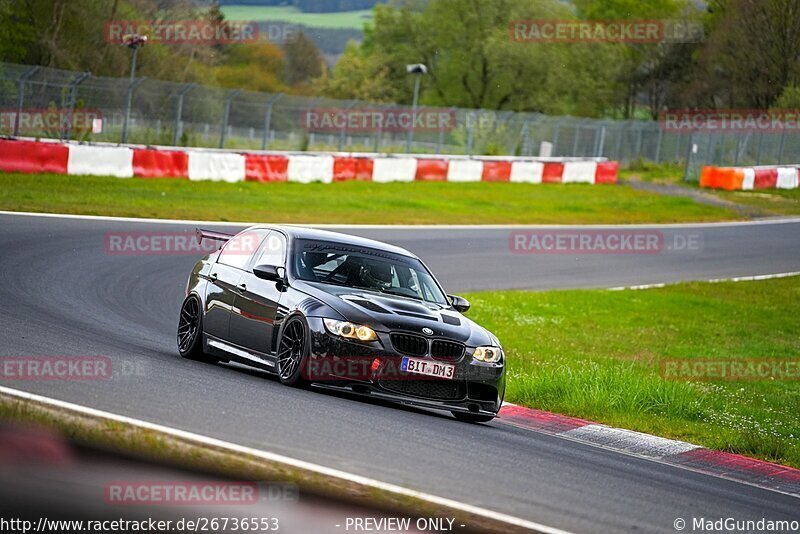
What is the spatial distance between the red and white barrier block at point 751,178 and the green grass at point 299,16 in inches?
4743

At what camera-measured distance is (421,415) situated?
33.0 ft

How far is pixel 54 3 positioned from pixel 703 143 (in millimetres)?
29527

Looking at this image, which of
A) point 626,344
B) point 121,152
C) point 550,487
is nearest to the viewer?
point 550,487

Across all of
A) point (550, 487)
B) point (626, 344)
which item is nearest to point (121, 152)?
point (626, 344)

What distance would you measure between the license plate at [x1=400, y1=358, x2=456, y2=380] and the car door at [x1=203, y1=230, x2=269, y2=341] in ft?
6.94

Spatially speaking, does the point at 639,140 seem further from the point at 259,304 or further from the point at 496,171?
the point at 259,304

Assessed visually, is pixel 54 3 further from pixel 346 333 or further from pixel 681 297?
pixel 346 333

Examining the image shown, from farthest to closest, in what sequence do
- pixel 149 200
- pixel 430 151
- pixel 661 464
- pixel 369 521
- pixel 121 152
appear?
pixel 430 151 < pixel 121 152 < pixel 149 200 < pixel 661 464 < pixel 369 521

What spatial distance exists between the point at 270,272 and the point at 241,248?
1149 millimetres

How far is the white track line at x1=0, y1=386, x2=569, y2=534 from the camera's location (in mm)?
6437

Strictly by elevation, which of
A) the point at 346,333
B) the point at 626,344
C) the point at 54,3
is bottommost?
the point at 626,344

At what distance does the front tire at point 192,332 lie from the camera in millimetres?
11648
